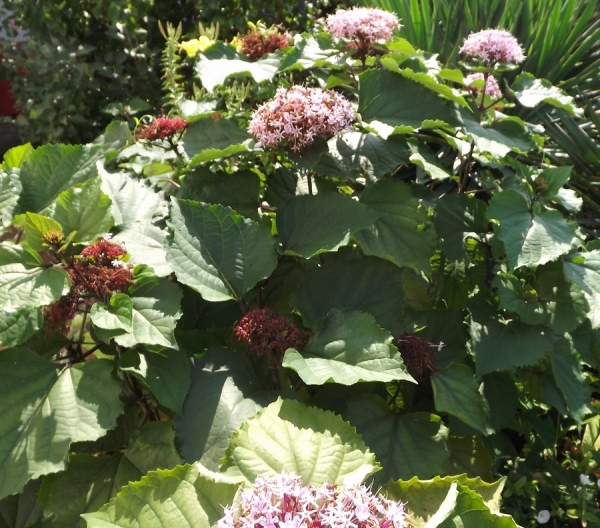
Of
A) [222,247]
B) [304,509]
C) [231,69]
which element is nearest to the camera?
[304,509]

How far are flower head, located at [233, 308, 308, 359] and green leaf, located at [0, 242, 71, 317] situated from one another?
1.11 feet

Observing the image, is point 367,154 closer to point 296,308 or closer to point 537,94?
point 296,308

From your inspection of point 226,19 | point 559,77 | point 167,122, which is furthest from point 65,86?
point 559,77

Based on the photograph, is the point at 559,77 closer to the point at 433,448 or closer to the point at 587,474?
the point at 587,474

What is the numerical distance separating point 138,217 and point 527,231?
3.06 feet

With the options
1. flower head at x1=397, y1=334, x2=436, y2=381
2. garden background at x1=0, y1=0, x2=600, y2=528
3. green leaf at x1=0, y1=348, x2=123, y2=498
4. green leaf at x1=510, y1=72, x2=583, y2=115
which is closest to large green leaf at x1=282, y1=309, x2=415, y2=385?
garden background at x1=0, y1=0, x2=600, y2=528

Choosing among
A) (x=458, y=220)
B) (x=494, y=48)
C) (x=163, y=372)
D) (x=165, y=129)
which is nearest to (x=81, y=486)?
(x=163, y=372)

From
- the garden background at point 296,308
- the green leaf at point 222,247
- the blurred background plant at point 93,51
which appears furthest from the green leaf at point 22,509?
the blurred background plant at point 93,51

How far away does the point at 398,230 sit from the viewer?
57.8 inches

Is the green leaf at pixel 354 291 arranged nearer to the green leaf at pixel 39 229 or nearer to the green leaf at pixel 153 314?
the green leaf at pixel 153 314

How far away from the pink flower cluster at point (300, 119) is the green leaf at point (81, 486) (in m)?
0.75

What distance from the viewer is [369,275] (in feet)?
4.66

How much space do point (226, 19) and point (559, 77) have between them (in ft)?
6.31

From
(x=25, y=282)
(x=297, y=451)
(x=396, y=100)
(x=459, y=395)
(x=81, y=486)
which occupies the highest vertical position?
(x=396, y=100)
